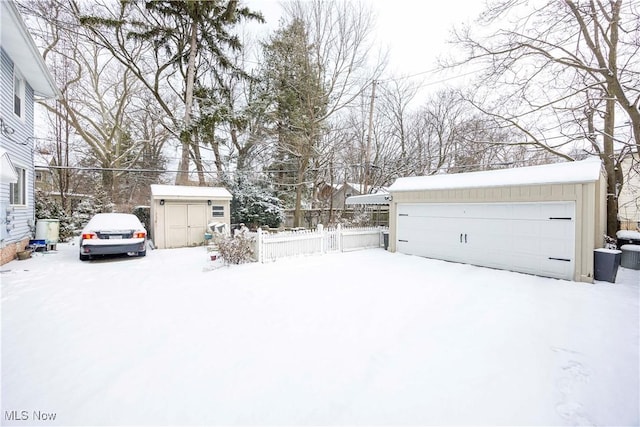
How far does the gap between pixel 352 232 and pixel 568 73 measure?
8.53 metres

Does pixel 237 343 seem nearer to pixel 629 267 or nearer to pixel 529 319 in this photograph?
pixel 529 319

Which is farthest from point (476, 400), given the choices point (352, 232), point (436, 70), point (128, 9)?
point (128, 9)

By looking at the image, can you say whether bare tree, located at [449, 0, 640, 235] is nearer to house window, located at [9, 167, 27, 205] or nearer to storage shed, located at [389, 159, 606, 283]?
storage shed, located at [389, 159, 606, 283]

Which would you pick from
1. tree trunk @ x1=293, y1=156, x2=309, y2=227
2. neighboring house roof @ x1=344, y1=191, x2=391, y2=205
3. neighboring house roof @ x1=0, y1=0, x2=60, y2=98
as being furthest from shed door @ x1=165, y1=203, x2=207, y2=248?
neighboring house roof @ x1=344, y1=191, x2=391, y2=205

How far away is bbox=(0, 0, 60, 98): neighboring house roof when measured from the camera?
5.59 meters

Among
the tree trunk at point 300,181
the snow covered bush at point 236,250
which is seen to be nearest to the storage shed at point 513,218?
the snow covered bush at point 236,250

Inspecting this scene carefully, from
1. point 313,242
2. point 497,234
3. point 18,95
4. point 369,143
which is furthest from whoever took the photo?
point 369,143

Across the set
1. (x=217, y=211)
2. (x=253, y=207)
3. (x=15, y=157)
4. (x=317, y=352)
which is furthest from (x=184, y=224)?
(x=317, y=352)

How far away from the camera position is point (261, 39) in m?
16.2

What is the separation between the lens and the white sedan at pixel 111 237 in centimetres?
762

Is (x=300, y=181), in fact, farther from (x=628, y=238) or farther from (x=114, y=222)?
(x=628, y=238)

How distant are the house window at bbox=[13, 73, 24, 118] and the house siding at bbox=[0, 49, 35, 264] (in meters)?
0.19

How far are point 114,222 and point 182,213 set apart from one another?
3132mm

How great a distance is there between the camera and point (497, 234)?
7484 millimetres
